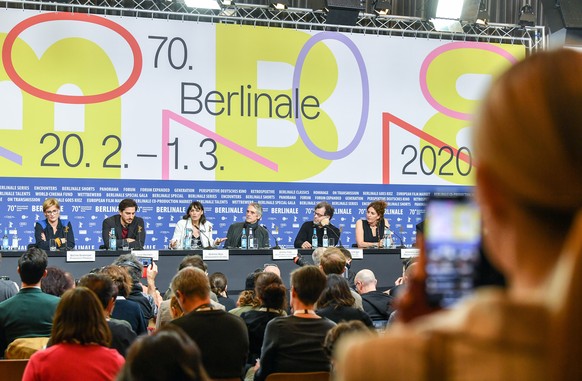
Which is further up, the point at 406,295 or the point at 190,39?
the point at 190,39

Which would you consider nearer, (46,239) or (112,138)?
(46,239)

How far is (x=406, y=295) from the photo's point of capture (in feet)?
2.00

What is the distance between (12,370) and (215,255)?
402cm

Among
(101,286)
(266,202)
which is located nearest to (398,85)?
(266,202)

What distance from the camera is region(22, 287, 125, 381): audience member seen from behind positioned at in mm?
2740

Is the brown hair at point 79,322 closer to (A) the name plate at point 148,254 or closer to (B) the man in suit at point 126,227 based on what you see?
(A) the name plate at point 148,254

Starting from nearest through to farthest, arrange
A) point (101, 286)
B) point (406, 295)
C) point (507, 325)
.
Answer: point (507, 325)
point (406, 295)
point (101, 286)

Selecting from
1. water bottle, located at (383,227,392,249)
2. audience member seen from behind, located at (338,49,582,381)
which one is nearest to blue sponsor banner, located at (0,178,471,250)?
water bottle, located at (383,227,392,249)

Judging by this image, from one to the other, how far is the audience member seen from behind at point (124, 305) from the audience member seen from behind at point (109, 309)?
703 millimetres

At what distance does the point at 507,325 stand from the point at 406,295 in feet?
0.39

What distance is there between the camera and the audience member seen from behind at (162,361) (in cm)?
169

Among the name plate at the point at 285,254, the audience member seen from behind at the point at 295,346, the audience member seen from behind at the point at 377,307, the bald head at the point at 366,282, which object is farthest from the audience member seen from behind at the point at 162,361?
the name plate at the point at 285,254

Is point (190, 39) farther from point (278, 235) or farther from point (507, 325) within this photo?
point (507, 325)

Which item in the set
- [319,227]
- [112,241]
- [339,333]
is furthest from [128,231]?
[339,333]
